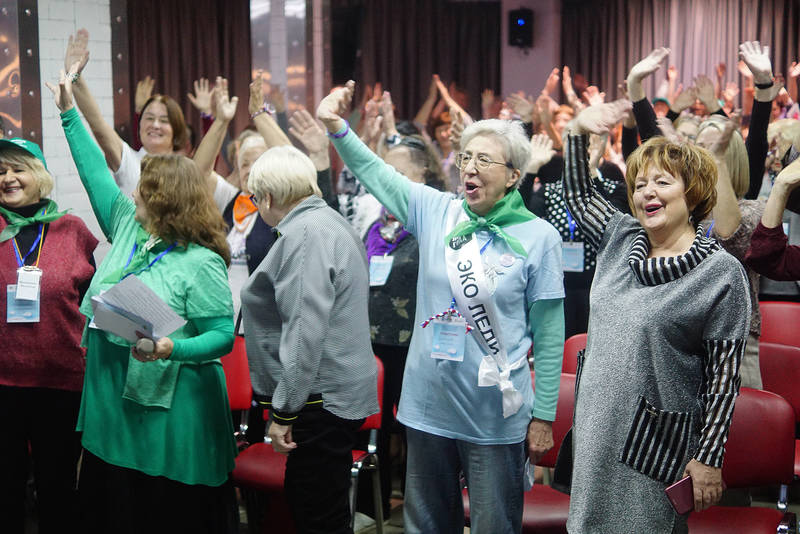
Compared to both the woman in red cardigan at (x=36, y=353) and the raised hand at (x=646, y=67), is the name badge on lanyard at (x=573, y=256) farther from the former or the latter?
the woman in red cardigan at (x=36, y=353)

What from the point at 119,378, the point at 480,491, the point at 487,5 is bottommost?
the point at 480,491

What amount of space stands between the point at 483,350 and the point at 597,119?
0.69m

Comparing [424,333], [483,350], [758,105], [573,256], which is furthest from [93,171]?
[758,105]

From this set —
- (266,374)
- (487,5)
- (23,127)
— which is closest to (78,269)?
(266,374)

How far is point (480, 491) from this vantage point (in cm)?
225

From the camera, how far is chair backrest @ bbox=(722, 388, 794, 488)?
251 centimetres

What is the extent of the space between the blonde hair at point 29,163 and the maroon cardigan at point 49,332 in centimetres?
18

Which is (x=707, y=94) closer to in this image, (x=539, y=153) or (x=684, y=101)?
(x=684, y=101)

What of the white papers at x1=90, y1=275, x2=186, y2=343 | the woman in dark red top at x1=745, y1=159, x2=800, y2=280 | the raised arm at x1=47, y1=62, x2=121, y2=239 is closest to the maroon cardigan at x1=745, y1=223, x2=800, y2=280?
the woman in dark red top at x1=745, y1=159, x2=800, y2=280

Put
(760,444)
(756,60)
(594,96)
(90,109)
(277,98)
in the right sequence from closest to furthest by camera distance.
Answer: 1. (760,444)
2. (756,60)
3. (90,109)
4. (594,96)
5. (277,98)

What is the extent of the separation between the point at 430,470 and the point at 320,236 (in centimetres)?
70

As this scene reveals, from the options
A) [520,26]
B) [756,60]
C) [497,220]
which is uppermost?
[520,26]

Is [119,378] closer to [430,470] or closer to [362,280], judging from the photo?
[362,280]

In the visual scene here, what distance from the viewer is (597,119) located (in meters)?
2.31
